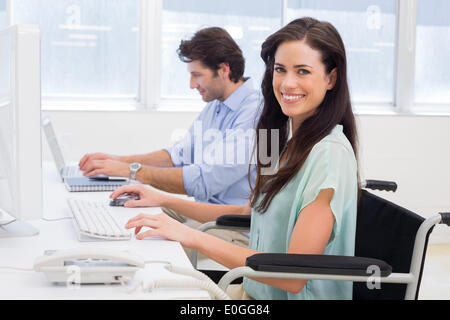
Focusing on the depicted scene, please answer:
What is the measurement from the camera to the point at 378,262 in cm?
111

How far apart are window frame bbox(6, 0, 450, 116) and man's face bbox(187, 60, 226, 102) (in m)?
1.10

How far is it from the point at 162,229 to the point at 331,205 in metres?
0.38

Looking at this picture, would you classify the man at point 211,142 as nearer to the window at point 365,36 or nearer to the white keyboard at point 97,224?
the white keyboard at point 97,224

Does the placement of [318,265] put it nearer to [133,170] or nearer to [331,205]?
[331,205]

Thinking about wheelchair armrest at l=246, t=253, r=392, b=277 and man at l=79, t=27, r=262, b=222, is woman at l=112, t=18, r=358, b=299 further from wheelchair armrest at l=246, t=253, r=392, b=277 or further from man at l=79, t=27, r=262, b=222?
man at l=79, t=27, r=262, b=222

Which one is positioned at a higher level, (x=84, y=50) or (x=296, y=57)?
(x=84, y=50)

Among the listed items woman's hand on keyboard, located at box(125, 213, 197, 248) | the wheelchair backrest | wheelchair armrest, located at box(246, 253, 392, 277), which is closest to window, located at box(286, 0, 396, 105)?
the wheelchair backrest

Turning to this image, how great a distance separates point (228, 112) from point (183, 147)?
363mm

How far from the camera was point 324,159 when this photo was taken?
1230 millimetres

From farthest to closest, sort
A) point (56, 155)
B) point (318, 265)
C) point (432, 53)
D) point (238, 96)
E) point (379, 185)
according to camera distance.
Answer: point (432, 53) → point (238, 96) → point (56, 155) → point (379, 185) → point (318, 265)

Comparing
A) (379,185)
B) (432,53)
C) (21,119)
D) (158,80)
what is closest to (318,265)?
(21,119)

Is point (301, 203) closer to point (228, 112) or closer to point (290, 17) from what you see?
point (228, 112)

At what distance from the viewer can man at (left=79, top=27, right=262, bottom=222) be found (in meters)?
2.09

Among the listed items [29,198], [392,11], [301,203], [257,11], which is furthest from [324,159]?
[392,11]
